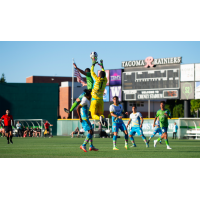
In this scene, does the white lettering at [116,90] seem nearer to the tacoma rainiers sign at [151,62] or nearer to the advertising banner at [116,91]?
the advertising banner at [116,91]

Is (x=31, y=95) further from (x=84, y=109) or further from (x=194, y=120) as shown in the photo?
(x=84, y=109)

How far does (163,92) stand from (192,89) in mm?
3568

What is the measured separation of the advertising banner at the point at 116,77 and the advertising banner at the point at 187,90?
879 centimetres

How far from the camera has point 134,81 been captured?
43.6 meters

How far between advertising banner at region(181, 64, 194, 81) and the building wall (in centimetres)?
2261

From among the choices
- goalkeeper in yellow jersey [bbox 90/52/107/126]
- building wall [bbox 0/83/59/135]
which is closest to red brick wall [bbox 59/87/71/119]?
building wall [bbox 0/83/59/135]

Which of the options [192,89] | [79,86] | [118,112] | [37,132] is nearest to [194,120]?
[192,89]

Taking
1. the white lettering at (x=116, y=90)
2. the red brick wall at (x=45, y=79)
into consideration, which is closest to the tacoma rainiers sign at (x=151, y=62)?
the white lettering at (x=116, y=90)

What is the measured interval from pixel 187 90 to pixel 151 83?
15.5 feet

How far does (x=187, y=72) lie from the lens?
39.6 meters

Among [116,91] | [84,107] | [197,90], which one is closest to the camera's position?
[84,107]

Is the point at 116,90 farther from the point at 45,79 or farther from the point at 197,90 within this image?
the point at 45,79

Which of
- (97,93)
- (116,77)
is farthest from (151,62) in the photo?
(97,93)

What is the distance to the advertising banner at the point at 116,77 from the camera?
4500 centimetres
